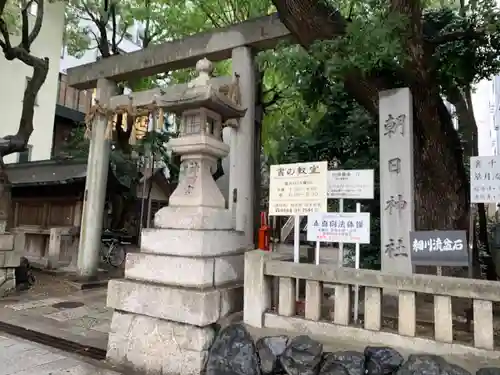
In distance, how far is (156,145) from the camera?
1456 centimetres

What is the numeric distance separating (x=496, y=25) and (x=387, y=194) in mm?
2568

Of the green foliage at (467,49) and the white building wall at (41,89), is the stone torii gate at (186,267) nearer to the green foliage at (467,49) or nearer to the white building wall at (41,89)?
the green foliage at (467,49)

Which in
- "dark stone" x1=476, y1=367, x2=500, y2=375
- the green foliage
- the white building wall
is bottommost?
"dark stone" x1=476, y1=367, x2=500, y2=375

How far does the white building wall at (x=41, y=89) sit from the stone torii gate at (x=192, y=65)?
808cm

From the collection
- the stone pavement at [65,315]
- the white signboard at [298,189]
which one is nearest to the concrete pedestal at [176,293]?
the white signboard at [298,189]

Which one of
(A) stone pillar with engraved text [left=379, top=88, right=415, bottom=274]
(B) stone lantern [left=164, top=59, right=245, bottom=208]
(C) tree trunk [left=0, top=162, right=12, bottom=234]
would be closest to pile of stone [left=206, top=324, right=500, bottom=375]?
(B) stone lantern [left=164, top=59, right=245, bottom=208]

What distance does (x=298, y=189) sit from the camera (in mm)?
4402

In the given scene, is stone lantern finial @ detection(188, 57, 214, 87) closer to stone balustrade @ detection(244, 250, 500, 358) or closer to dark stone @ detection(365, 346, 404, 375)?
stone balustrade @ detection(244, 250, 500, 358)

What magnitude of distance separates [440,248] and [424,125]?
9.94ft

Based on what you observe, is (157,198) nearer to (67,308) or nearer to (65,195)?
(65,195)

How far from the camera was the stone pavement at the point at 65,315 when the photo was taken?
228 inches

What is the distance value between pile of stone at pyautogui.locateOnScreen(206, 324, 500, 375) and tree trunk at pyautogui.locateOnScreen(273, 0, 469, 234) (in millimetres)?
3181

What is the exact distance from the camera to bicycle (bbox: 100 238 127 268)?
531 inches

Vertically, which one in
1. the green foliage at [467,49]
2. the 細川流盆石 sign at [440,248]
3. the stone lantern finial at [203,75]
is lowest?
the 細川流盆石 sign at [440,248]
